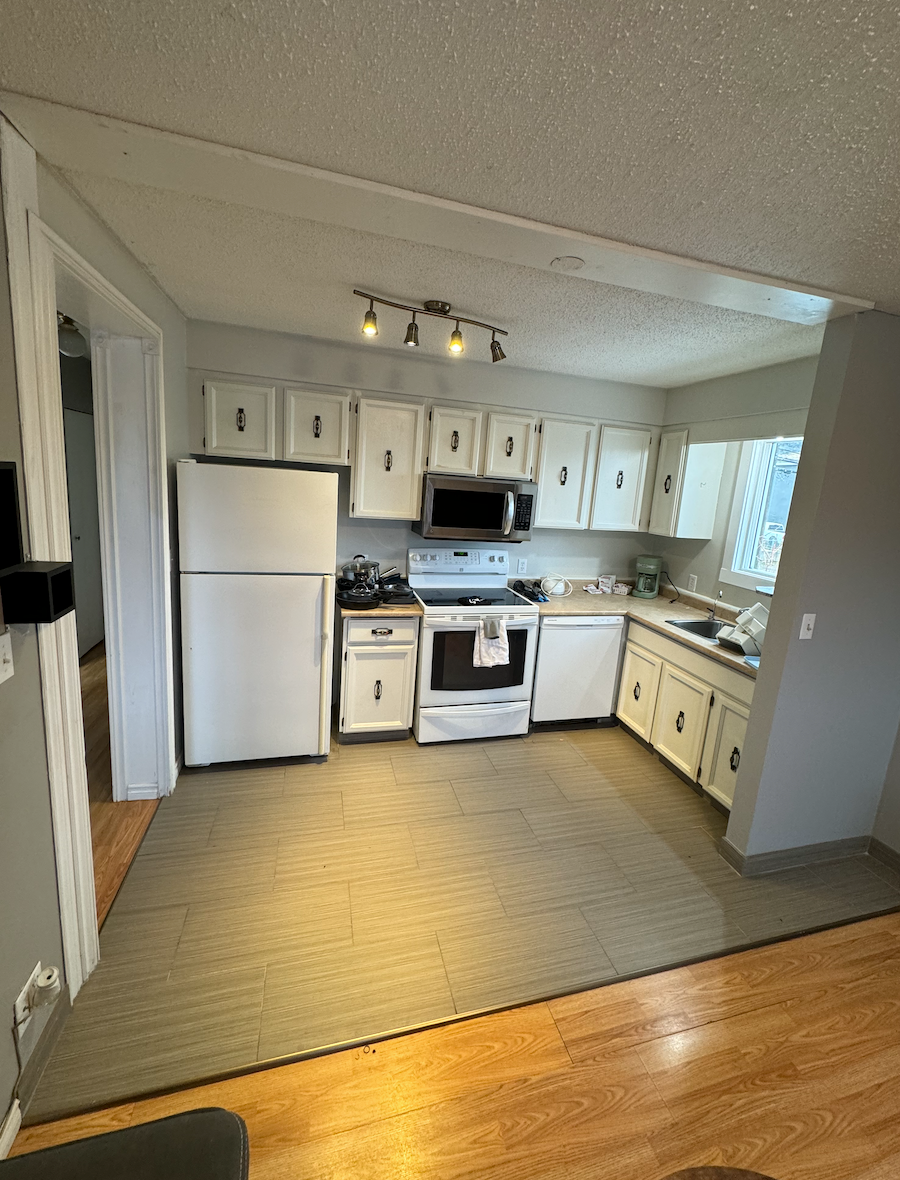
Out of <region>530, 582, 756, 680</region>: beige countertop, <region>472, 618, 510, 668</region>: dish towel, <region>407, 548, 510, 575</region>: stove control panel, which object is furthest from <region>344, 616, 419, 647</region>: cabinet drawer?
<region>530, 582, 756, 680</region>: beige countertop

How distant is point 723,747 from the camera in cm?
260

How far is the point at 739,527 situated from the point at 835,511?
1400mm

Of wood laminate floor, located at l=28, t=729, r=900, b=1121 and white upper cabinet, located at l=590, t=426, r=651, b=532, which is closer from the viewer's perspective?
wood laminate floor, located at l=28, t=729, r=900, b=1121

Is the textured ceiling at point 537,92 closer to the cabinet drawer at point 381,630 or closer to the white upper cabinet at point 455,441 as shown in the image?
the white upper cabinet at point 455,441

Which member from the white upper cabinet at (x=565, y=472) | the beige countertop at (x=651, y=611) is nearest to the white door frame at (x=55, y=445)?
the white upper cabinet at (x=565, y=472)

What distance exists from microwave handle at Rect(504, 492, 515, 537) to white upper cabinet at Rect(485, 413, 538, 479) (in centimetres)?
18

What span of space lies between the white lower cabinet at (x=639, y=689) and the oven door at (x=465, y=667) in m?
0.68

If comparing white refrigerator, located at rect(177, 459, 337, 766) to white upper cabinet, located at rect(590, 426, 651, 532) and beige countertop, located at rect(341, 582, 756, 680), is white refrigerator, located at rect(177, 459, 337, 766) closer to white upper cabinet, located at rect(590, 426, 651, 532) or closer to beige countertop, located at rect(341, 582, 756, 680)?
beige countertop, located at rect(341, 582, 756, 680)

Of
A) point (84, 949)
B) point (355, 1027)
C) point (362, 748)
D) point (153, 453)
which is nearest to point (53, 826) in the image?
point (84, 949)

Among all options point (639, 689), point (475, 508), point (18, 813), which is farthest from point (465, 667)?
point (18, 813)

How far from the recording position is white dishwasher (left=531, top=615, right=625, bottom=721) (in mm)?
3254

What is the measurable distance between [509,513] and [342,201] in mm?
2129

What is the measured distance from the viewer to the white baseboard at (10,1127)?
1155mm

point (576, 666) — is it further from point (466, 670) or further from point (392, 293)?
point (392, 293)
